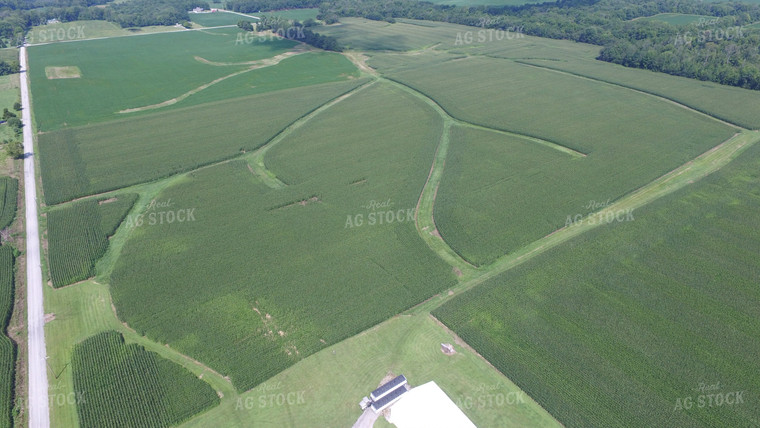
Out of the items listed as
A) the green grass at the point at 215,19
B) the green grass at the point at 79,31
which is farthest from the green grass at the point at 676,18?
the green grass at the point at 79,31

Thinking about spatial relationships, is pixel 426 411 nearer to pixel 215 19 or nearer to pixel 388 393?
pixel 388 393

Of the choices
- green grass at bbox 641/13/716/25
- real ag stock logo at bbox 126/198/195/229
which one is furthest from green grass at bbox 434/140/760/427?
green grass at bbox 641/13/716/25

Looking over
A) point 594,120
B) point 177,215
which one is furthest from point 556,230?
point 177,215

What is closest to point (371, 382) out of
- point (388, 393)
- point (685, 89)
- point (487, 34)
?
point (388, 393)

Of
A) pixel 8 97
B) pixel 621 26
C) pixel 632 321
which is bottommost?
pixel 632 321

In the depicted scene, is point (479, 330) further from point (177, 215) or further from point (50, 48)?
point (50, 48)

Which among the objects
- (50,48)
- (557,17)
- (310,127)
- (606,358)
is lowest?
(606,358)

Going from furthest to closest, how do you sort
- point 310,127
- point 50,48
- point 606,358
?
point 50,48
point 310,127
point 606,358

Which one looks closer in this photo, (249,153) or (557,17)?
(249,153)
